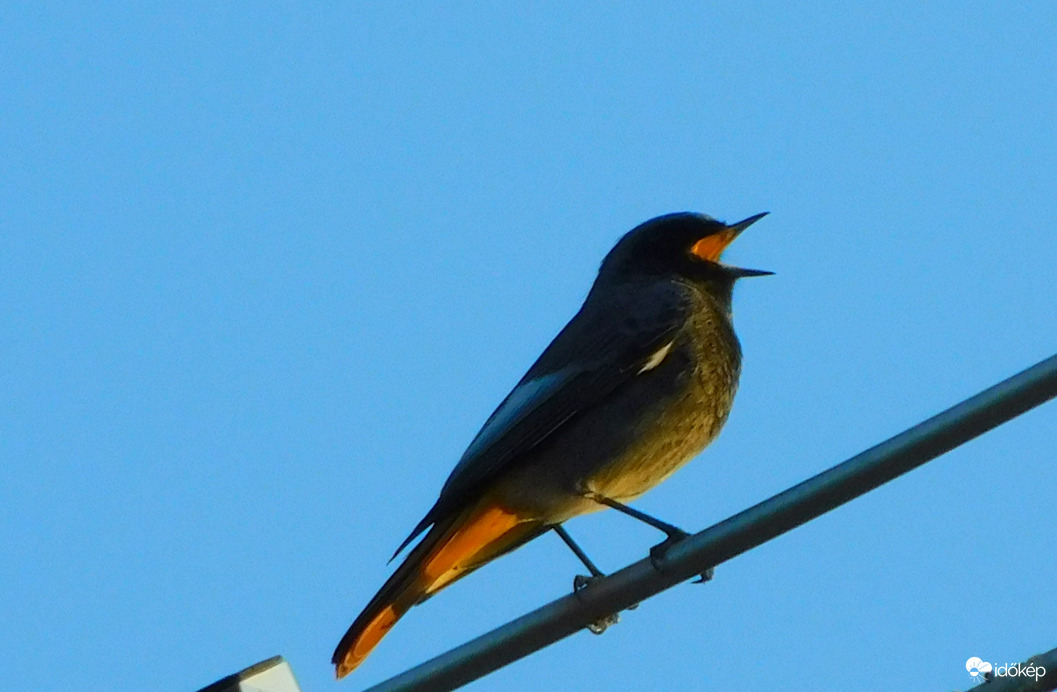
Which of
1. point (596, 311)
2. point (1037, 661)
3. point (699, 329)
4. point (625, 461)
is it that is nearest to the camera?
point (1037, 661)

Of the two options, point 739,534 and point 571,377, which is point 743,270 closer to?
point 571,377

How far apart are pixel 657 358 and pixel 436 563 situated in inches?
56.0

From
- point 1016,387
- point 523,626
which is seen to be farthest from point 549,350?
point 1016,387

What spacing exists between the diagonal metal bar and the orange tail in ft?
5.26

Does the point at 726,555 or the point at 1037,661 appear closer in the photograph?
the point at 1037,661

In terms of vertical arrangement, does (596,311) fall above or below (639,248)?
below

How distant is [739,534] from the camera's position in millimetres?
3979

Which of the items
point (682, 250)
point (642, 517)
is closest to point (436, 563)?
point (642, 517)

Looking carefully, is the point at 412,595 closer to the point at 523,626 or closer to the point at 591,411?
the point at 591,411

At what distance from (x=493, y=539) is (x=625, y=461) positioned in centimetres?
66

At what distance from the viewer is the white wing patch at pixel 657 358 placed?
687 centimetres

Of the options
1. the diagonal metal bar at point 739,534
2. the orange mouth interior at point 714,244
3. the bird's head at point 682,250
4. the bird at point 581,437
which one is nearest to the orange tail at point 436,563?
the bird at point 581,437

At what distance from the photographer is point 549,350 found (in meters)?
7.51

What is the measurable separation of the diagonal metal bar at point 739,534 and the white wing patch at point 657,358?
7.70 ft
